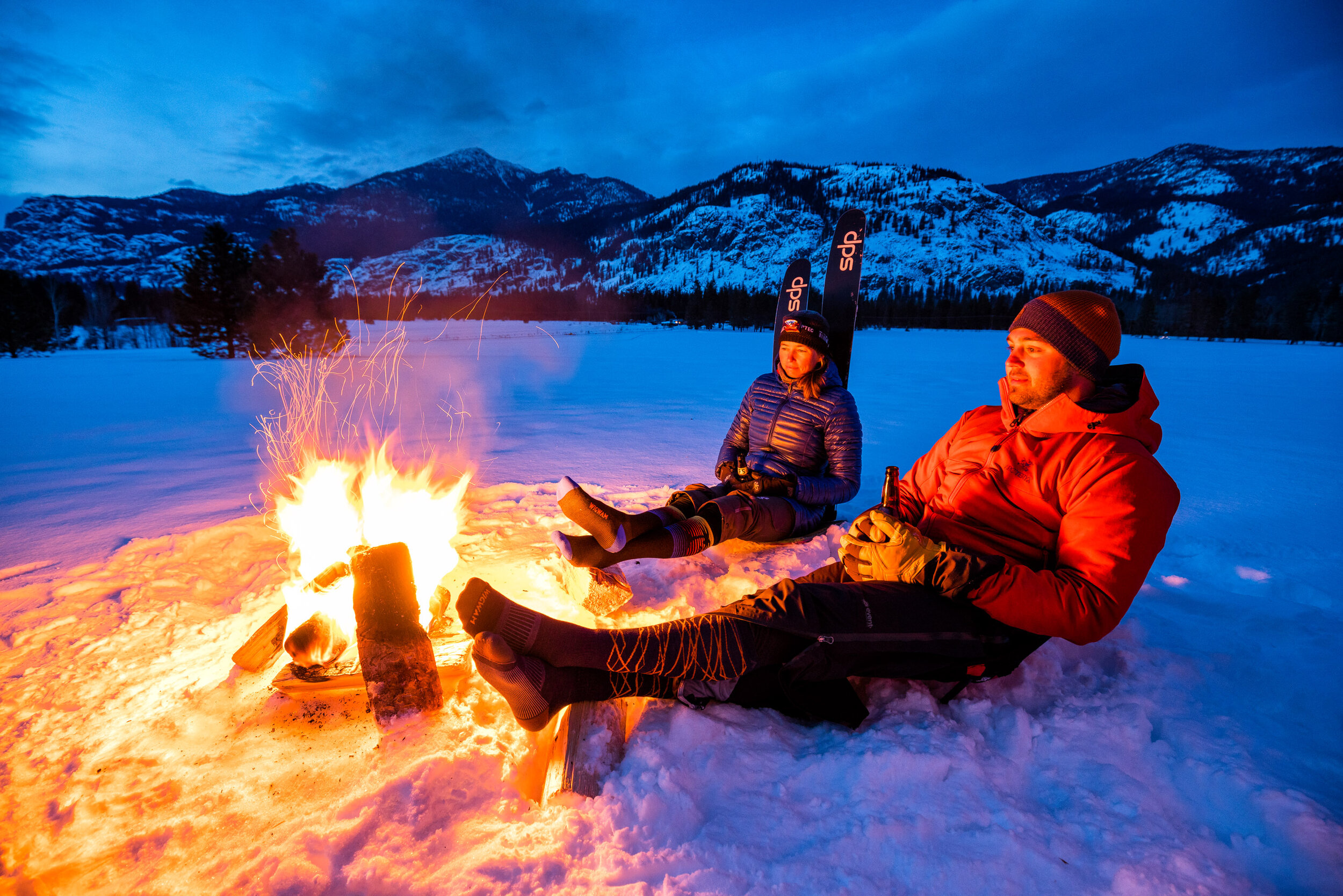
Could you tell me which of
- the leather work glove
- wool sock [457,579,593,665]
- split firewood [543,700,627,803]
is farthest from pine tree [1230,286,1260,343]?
wool sock [457,579,593,665]

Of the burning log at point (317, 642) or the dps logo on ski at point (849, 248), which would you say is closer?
the burning log at point (317, 642)

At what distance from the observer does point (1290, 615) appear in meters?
2.84

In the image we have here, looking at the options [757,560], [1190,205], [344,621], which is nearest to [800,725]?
[757,560]

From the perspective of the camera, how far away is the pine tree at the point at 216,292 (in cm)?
1864

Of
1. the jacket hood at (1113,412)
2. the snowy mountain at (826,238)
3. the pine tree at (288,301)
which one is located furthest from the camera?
the snowy mountain at (826,238)

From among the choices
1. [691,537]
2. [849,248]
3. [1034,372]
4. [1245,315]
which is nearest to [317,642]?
[691,537]

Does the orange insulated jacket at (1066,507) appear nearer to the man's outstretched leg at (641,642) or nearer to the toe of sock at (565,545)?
the man's outstretched leg at (641,642)

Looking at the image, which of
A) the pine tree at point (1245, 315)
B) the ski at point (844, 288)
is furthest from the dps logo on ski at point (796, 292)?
the pine tree at point (1245, 315)

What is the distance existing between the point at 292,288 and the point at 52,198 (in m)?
265

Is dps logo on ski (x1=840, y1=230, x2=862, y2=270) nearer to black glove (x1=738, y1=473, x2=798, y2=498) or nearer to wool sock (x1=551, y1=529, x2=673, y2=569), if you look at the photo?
black glove (x1=738, y1=473, x2=798, y2=498)

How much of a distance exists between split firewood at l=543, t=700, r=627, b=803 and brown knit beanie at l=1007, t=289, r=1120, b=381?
2281 millimetres

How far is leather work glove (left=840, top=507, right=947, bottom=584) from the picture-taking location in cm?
207

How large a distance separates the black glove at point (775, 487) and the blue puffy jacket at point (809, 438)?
0.05 m

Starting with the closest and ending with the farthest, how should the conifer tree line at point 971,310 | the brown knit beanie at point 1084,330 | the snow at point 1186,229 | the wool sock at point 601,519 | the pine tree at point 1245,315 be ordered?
the brown knit beanie at point 1084,330 → the wool sock at point 601,519 → the conifer tree line at point 971,310 → the pine tree at point 1245,315 → the snow at point 1186,229
